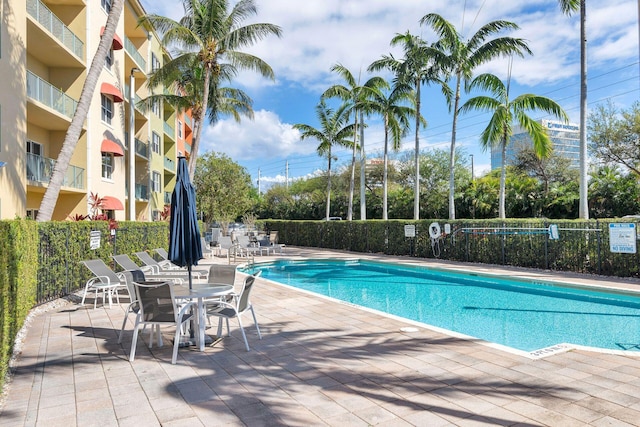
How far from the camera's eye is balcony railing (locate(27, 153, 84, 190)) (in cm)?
1616

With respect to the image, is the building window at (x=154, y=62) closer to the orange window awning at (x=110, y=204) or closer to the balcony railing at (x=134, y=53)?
the balcony railing at (x=134, y=53)

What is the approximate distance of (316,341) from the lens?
6.22m

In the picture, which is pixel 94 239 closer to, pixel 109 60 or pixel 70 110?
pixel 70 110

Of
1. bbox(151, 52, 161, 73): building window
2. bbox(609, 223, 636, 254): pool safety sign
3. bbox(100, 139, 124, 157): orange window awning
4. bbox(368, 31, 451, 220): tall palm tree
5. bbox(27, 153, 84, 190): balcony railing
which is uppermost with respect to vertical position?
bbox(151, 52, 161, 73): building window

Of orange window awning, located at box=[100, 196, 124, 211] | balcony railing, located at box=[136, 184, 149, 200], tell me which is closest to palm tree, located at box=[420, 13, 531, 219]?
orange window awning, located at box=[100, 196, 124, 211]

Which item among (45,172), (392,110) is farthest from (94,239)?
(392,110)

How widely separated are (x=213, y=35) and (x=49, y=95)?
7.45 metres

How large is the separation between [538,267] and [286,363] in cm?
1290

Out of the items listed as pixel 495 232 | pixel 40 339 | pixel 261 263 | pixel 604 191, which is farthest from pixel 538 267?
pixel 40 339

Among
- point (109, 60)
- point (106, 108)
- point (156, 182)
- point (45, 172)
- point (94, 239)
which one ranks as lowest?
point (94, 239)

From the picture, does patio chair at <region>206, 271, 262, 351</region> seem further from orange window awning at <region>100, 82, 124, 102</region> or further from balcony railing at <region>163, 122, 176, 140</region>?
balcony railing at <region>163, 122, 176, 140</region>

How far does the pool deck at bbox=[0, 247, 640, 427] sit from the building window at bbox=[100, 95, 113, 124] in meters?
17.7

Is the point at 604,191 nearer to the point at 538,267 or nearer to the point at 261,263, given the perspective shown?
the point at 538,267

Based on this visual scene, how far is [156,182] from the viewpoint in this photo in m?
32.3
